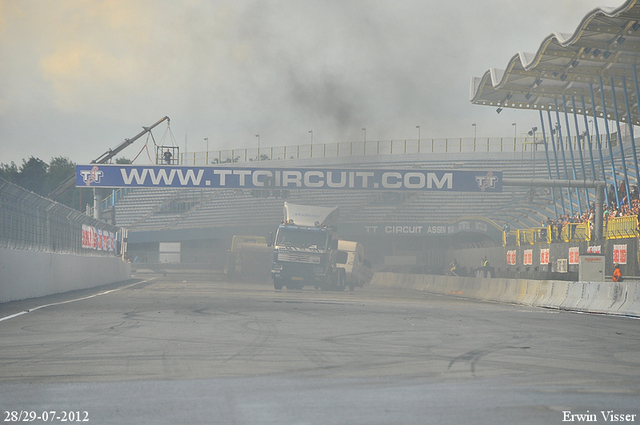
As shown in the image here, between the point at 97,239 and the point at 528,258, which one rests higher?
the point at 97,239

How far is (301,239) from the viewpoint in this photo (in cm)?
3378

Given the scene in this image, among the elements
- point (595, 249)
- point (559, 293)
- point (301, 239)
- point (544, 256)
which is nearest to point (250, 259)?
point (301, 239)

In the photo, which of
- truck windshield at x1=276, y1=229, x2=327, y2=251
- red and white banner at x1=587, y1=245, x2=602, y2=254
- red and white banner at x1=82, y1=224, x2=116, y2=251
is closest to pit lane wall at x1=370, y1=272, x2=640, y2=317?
red and white banner at x1=587, y1=245, x2=602, y2=254

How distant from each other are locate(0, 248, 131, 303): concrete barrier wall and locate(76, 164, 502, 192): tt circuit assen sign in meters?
10.9

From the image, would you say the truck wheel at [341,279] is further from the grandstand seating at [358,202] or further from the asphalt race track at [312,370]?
the grandstand seating at [358,202]

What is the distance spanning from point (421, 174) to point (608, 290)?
2402cm

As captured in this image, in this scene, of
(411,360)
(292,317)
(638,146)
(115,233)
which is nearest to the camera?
(411,360)

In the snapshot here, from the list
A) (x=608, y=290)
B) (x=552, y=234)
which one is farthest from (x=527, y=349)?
(x=552, y=234)

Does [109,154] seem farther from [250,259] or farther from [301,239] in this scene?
[301,239]

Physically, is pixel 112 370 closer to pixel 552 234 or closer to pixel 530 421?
pixel 530 421

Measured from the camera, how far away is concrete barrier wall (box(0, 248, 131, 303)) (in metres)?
19.5

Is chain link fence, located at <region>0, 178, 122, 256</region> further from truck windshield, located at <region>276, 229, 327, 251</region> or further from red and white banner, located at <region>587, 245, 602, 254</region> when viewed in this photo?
red and white banner, located at <region>587, 245, 602, 254</region>

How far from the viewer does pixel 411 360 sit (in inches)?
355

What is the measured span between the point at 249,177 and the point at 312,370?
36.2m
